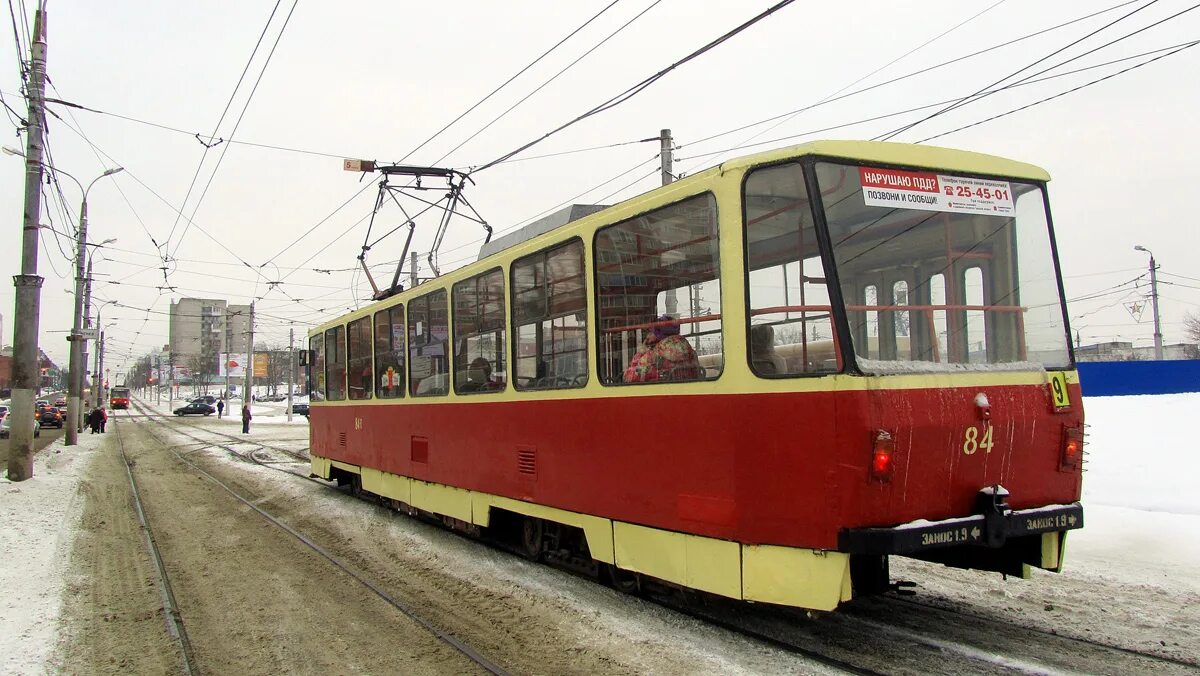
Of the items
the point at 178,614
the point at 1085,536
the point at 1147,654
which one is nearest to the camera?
the point at 1147,654

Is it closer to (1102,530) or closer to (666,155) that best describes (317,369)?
(666,155)

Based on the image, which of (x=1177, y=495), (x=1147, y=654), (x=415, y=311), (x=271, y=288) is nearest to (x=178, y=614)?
(x=415, y=311)

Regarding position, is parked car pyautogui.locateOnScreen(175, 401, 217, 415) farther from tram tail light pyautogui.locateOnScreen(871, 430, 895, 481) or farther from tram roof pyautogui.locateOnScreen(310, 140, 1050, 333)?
tram tail light pyautogui.locateOnScreen(871, 430, 895, 481)

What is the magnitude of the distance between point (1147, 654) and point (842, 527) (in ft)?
7.11

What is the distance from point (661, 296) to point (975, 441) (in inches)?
84.1

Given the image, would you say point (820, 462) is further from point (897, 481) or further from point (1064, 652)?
point (1064, 652)

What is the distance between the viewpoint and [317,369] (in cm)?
1353

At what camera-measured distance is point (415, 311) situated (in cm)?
918

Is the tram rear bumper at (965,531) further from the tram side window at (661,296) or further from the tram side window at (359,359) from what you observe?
the tram side window at (359,359)

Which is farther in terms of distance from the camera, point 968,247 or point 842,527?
point 968,247

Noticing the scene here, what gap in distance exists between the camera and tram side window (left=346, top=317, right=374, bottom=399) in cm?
1090

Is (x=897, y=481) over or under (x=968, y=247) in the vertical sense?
under

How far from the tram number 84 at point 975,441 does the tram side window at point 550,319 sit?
8.56ft

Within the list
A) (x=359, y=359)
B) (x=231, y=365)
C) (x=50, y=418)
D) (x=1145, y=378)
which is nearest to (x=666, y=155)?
(x=359, y=359)
